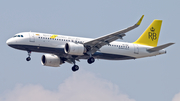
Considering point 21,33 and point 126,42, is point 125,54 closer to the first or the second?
point 126,42

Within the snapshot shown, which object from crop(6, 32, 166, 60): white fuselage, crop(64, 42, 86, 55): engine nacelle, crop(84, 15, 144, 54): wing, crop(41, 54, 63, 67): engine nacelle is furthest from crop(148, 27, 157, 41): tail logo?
crop(41, 54, 63, 67): engine nacelle

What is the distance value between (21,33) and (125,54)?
16.4m

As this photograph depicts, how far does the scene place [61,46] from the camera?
6025cm

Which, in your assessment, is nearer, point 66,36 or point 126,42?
point 66,36

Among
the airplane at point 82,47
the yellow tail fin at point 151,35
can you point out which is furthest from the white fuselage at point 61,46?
the yellow tail fin at point 151,35

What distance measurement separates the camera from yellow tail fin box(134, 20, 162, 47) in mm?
68188

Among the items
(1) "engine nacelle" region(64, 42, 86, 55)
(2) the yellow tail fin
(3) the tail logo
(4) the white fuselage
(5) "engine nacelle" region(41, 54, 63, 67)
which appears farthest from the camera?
(3) the tail logo

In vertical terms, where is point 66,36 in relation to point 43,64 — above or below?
above

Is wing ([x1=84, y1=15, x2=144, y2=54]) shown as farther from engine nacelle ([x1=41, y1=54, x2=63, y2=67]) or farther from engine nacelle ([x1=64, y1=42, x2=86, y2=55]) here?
engine nacelle ([x1=41, y1=54, x2=63, y2=67])

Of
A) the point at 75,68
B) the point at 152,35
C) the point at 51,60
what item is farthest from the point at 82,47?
the point at 152,35

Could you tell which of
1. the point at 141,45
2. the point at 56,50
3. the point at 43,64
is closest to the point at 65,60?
the point at 43,64

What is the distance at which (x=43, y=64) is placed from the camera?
220ft

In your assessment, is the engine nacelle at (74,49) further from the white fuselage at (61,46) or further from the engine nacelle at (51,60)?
the engine nacelle at (51,60)

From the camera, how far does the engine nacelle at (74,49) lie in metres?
59.3
